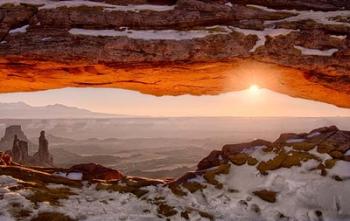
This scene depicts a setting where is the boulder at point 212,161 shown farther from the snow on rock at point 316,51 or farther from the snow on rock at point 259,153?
the snow on rock at point 316,51

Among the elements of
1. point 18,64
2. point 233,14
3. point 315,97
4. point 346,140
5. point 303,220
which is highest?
point 233,14

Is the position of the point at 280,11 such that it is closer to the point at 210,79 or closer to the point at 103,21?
the point at 210,79

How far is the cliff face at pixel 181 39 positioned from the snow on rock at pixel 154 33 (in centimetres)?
4

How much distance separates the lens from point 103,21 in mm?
16906

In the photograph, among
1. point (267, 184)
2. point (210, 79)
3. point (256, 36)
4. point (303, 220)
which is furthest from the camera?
point (210, 79)

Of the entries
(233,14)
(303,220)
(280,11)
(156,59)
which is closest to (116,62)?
(156,59)

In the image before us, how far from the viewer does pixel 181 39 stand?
16547 mm

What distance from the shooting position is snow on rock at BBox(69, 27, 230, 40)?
54.4 feet

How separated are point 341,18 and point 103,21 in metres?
10.6

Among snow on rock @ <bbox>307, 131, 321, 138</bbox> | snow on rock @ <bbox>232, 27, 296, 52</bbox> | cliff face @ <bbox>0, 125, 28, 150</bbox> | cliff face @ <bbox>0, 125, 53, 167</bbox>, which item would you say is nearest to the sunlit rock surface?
snow on rock @ <bbox>307, 131, 321, 138</bbox>

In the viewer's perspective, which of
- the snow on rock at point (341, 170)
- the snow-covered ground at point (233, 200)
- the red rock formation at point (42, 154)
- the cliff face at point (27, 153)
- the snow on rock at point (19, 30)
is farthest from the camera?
the red rock formation at point (42, 154)

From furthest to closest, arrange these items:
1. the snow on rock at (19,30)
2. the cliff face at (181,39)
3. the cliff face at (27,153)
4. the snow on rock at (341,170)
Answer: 1. the cliff face at (27,153)
2. the snow on rock at (19,30)
3. the cliff face at (181,39)
4. the snow on rock at (341,170)

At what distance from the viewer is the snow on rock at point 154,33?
16.6m

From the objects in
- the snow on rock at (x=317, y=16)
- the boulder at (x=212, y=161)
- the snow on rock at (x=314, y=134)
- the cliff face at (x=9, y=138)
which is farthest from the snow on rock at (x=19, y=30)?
the cliff face at (x=9, y=138)
